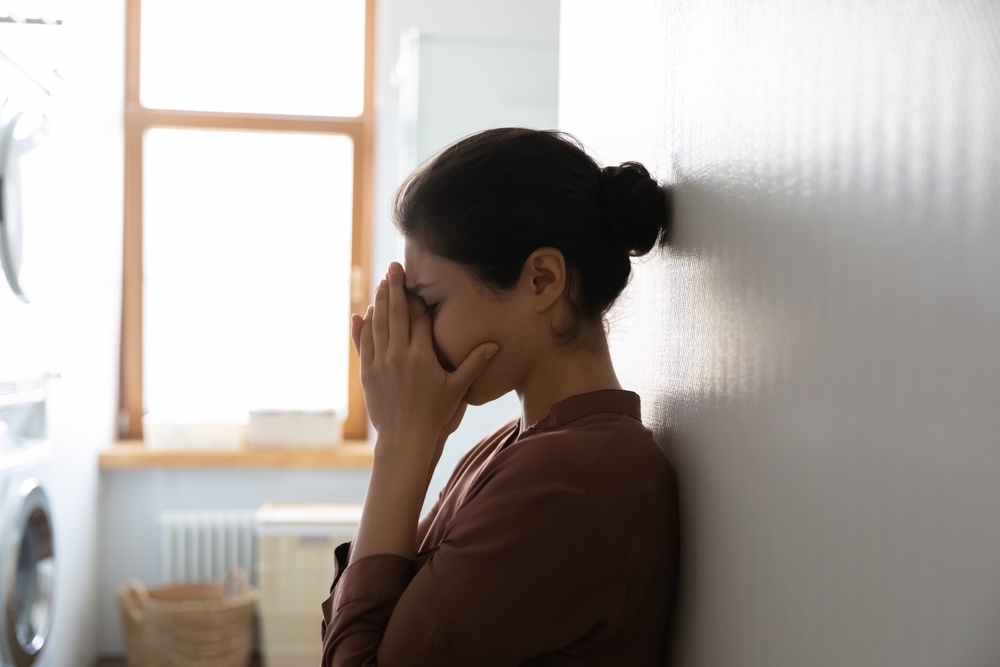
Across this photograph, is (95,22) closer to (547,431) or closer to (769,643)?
(547,431)

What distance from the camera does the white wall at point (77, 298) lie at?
7.70 feet

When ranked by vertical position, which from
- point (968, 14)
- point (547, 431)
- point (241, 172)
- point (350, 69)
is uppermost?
point (350, 69)

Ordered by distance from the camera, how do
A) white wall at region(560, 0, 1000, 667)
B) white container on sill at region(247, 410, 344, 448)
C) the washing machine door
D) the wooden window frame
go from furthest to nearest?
the wooden window frame
white container on sill at region(247, 410, 344, 448)
the washing machine door
white wall at region(560, 0, 1000, 667)

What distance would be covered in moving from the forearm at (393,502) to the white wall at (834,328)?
0.89 ft

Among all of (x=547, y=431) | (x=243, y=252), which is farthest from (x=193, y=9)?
(x=547, y=431)

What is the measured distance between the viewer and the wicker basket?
9.09ft

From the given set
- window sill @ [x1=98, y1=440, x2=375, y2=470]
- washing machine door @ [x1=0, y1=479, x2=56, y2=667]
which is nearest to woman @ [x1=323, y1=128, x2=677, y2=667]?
washing machine door @ [x1=0, y1=479, x2=56, y2=667]

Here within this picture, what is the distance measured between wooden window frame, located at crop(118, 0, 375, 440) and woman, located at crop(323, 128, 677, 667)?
8.67 ft

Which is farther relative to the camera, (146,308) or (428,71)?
(146,308)

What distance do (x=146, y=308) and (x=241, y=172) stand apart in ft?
2.24

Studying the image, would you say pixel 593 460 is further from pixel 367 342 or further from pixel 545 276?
pixel 367 342

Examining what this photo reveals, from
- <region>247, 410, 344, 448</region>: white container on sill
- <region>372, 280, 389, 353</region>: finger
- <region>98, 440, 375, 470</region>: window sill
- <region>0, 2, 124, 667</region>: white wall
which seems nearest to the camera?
<region>372, 280, 389, 353</region>: finger

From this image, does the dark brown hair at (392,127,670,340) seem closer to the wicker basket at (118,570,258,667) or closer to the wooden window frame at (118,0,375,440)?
the wicker basket at (118,570,258,667)

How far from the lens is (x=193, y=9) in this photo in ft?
11.4
